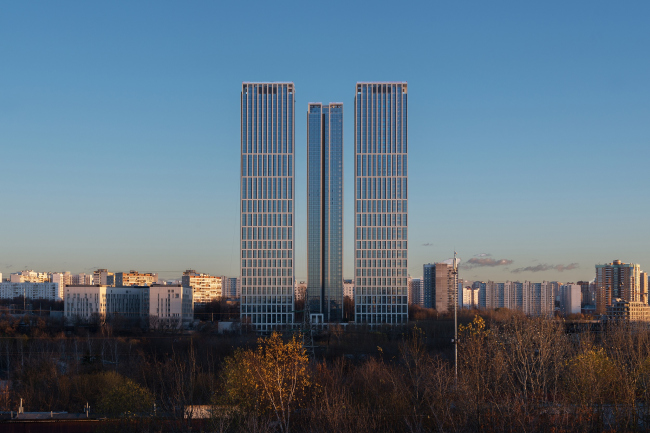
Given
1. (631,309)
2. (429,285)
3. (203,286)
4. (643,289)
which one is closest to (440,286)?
(429,285)

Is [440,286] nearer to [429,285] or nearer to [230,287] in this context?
[429,285]

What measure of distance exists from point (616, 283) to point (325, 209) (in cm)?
5127

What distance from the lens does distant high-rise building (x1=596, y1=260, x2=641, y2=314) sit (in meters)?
88.2

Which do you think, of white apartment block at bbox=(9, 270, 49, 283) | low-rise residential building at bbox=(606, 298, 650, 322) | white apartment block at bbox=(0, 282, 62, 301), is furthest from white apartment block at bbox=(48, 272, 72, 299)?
low-rise residential building at bbox=(606, 298, 650, 322)

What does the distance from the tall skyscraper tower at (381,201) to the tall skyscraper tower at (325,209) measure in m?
6.77

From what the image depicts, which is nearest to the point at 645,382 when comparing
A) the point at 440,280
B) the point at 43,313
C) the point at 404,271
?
the point at 404,271

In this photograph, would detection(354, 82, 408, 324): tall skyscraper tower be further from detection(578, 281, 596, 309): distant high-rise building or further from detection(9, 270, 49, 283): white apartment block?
detection(9, 270, 49, 283): white apartment block

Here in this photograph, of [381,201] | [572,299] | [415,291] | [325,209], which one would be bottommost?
[572,299]

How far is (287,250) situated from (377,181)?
495 inches

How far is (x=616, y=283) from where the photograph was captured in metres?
91.7

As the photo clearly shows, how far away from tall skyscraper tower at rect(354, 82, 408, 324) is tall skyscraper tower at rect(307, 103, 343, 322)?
6.77m

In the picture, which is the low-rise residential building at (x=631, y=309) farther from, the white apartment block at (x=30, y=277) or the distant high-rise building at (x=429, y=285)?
the white apartment block at (x=30, y=277)

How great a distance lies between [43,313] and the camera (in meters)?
74.9

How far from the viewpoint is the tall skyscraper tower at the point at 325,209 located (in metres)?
70.8
